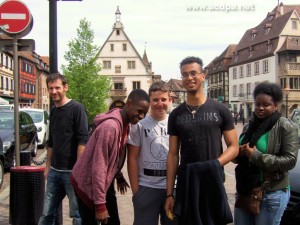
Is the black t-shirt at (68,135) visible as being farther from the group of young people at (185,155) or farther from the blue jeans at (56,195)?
the group of young people at (185,155)

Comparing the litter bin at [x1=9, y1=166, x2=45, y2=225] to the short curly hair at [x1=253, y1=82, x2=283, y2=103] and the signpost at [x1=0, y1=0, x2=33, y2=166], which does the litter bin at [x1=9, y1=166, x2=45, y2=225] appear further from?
the short curly hair at [x1=253, y1=82, x2=283, y2=103]

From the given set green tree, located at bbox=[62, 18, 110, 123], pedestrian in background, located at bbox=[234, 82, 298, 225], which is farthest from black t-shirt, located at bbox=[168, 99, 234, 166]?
green tree, located at bbox=[62, 18, 110, 123]

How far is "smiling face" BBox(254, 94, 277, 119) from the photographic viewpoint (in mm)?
3533

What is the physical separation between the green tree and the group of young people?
97.7 ft

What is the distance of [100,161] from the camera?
3363 mm

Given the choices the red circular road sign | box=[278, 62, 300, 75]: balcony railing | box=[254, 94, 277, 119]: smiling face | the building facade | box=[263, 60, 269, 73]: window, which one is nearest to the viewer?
box=[254, 94, 277, 119]: smiling face

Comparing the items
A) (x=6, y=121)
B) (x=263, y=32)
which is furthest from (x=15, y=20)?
(x=263, y=32)

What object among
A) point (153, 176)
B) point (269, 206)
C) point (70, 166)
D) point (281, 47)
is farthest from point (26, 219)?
point (281, 47)

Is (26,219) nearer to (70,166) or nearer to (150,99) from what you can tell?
(70,166)

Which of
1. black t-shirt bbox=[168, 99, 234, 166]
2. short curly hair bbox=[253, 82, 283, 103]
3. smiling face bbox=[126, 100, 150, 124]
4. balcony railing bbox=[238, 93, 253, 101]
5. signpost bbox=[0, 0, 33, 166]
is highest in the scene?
balcony railing bbox=[238, 93, 253, 101]

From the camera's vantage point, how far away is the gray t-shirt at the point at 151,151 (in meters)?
3.66

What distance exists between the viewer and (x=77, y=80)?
3409cm

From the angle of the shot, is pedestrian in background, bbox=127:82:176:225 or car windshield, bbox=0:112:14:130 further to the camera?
car windshield, bbox=0:112:14:130

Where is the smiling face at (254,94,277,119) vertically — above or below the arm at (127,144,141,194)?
above
